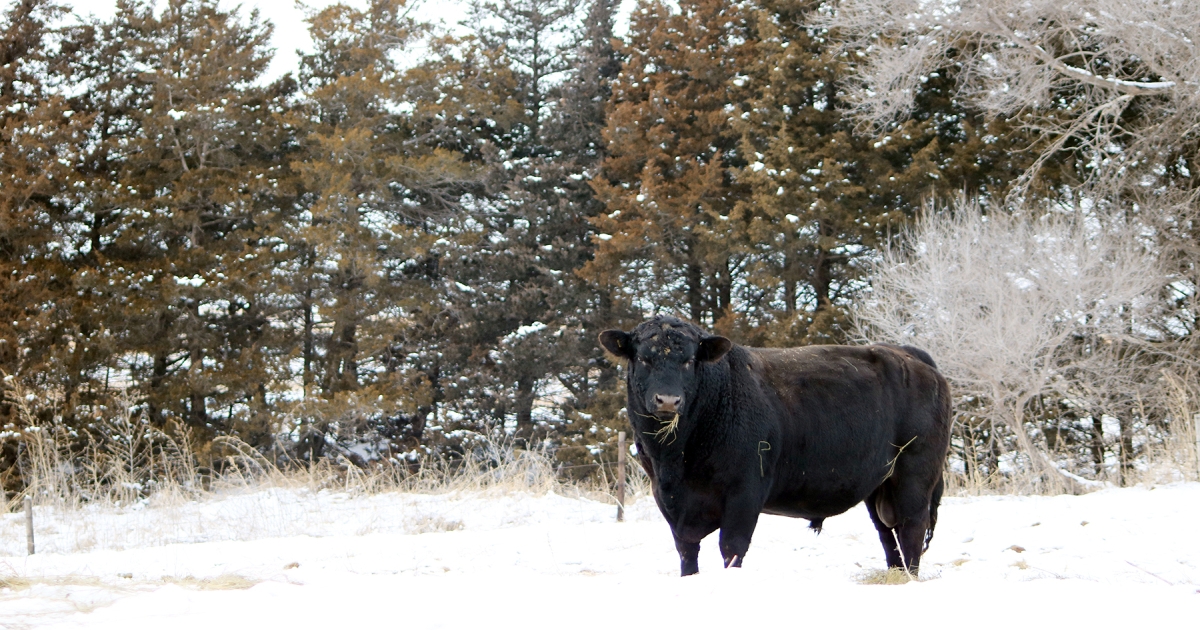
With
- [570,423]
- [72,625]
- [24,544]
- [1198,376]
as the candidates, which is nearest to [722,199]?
[570,423]

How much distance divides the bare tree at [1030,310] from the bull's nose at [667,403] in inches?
428

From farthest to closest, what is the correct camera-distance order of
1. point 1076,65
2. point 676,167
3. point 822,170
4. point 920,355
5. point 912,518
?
point 676,167, point 822,170, point 1076,65, point 920,355, point 912,518

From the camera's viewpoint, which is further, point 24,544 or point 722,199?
point 722,199

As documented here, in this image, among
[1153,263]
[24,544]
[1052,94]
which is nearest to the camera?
[24,544]

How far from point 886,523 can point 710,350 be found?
5.60 ft

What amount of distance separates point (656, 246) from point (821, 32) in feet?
19.8

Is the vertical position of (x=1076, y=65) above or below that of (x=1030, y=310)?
above

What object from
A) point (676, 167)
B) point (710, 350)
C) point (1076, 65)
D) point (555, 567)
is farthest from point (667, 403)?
point (676, 167)

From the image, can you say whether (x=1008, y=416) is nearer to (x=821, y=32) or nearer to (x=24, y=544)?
(x=821, y=32)

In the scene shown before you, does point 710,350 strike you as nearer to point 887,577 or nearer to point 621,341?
point 621,341

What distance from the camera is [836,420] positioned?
5.75 m

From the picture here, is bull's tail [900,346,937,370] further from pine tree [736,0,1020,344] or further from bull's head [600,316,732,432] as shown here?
pine tree [736,0,1020,344]

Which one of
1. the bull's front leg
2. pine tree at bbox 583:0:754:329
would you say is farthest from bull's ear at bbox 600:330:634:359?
pine tree at bbox 583:0:754:329

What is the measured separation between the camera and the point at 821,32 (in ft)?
71.1
